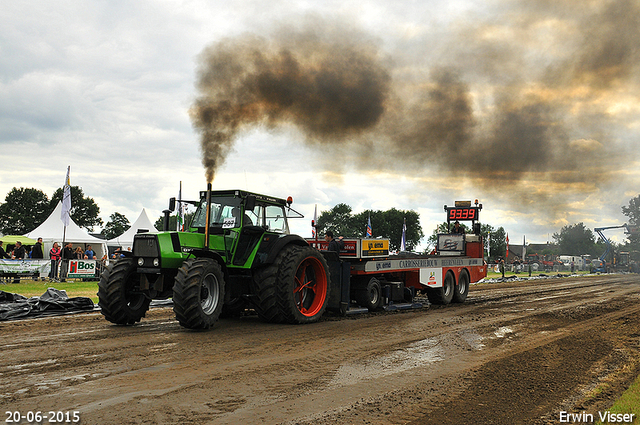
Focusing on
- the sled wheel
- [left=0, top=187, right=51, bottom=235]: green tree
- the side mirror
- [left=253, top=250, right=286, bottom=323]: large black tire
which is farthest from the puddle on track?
[left=0, top=187, right=51, bottom=235]: green tree

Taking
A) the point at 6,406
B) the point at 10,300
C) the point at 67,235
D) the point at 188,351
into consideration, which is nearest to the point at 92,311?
the point at 10,300

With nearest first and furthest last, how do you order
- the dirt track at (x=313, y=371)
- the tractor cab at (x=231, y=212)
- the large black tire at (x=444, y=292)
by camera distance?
the dirt track at (x=313, y=371)
the tractor cab at (x=231, y=212)
the large black tire at (x=444, y=292)

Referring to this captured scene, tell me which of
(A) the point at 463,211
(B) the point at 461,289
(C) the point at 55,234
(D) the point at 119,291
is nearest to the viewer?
(D) the point at 119,291

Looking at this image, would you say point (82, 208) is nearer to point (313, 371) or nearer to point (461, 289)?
point (461, 289)

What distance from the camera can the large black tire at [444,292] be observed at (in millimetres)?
14883

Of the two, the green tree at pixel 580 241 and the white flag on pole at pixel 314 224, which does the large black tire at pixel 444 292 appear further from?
the green tree at pixel 580 241

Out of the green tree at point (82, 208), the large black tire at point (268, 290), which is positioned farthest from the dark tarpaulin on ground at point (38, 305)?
the green tree at point (82, 208)

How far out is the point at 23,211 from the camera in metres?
78.4

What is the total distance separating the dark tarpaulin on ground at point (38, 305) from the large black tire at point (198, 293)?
423cm

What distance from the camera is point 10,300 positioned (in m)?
11.0

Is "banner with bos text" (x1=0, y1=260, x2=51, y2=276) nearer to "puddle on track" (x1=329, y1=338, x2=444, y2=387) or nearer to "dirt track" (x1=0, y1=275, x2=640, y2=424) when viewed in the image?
"dirt track" (x1=0, y1=275, x2=640, y2=424)

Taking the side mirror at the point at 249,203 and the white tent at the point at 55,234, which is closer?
the side mirror at the point at 249,203

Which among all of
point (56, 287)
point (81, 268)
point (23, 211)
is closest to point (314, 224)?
point (56, 287)

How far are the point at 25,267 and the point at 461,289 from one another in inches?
643
